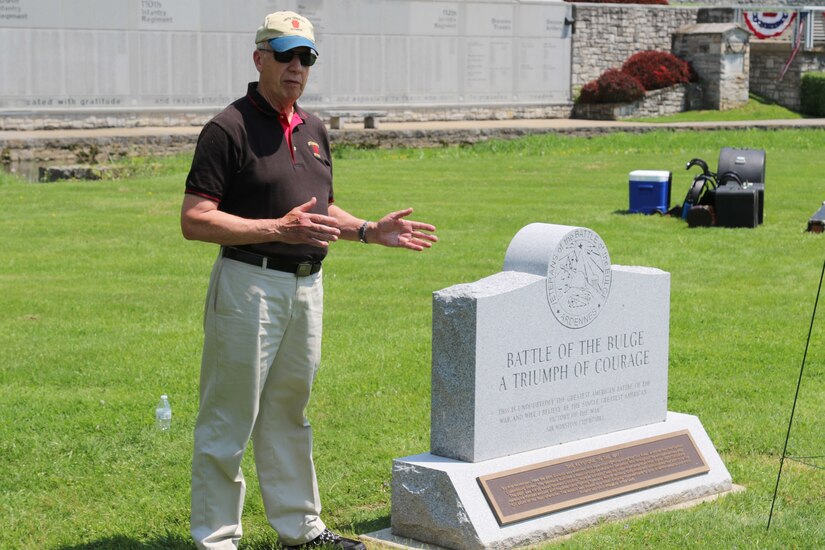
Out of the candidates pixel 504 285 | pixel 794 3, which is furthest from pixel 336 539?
pixel 794 3

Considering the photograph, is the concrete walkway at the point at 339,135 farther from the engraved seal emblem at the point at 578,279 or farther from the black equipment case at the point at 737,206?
the engraved seal emblem at the point at 578,279

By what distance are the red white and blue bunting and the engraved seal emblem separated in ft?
113

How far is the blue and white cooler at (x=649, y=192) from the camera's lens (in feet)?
49.9

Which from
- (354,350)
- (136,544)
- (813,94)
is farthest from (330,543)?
(813,94)

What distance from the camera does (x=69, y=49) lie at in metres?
26.7

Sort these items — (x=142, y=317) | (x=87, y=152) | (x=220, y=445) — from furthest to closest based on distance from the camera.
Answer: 1. (x=87, y=152)
2. (x=142, y=317)
3. (x=220, y=445)

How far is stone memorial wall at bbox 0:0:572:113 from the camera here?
26531mm

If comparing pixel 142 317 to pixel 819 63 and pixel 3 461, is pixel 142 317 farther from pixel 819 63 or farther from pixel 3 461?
pixel 819 63

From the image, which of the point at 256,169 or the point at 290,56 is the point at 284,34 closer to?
the point at 290,56

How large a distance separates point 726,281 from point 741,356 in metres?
A: 2.95

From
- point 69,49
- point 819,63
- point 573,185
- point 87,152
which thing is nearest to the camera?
point 573,185

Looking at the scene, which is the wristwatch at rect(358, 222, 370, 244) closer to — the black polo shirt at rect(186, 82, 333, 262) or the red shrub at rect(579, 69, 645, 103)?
the black polo shirt at rect(186, 82, 333, 262)

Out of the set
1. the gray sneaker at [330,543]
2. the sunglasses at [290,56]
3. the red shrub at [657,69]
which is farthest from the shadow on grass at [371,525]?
the red shrub at [657,69]

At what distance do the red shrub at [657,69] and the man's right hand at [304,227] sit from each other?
3069 centimetres
